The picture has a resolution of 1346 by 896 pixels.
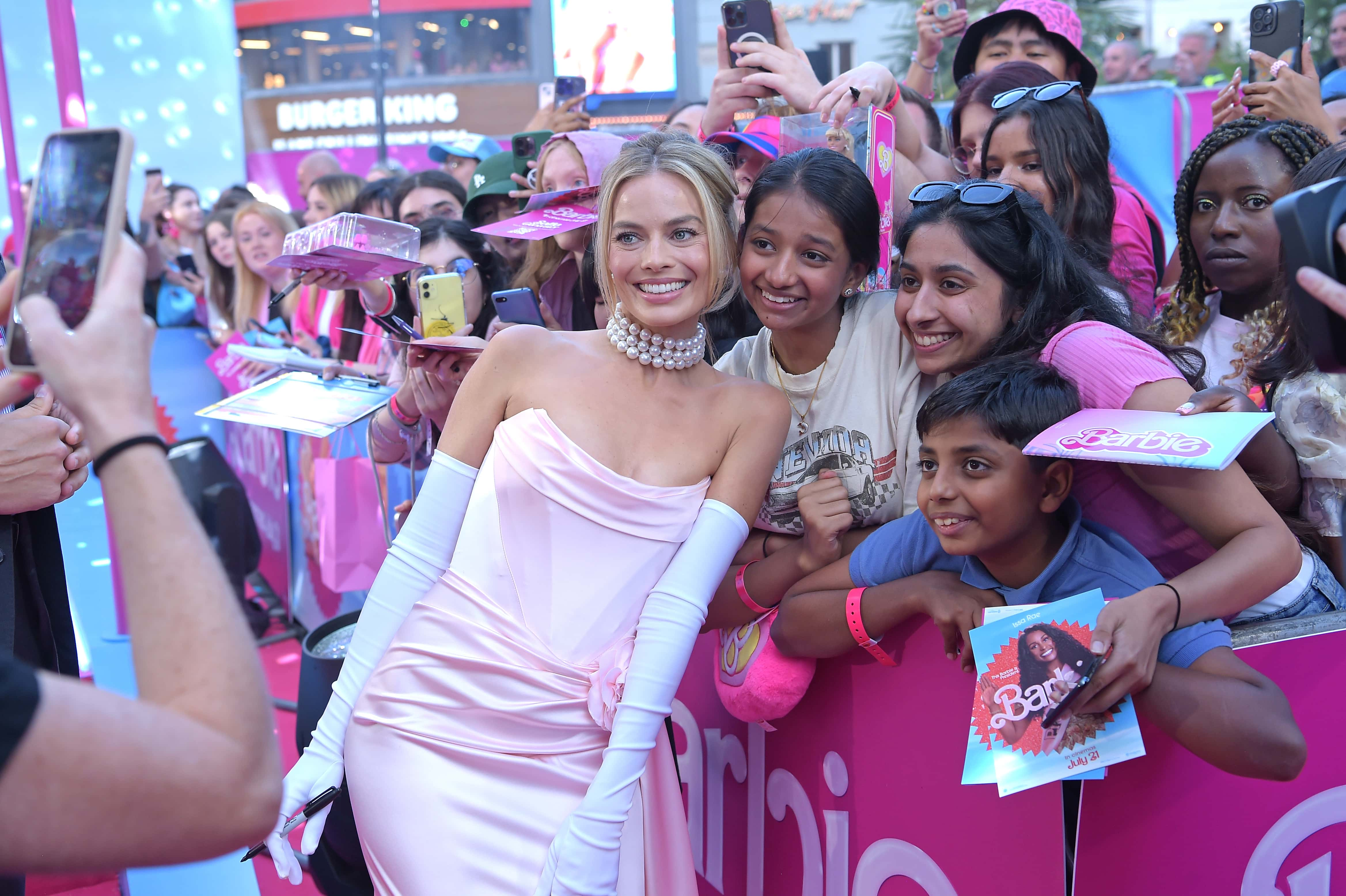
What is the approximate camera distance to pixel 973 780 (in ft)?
4.84

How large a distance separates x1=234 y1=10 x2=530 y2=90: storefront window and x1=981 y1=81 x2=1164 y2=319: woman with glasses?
18.2m

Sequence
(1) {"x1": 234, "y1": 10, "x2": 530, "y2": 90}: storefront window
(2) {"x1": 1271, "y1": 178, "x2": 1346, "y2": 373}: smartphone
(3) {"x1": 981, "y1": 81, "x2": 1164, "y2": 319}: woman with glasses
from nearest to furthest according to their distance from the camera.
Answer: (2) {"x1": 1271, "y1": 178, "x2": 1346, "y2": 373}: smartphone, (3) {"x1": 981, "y1": 81, "x2": 1164, "y2": 319}: woman with glasses, (1) {"x1": 234, "y1": 10, "x2": 530, "y2": 90}: storefront window

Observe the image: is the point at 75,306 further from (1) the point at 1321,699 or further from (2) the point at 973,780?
(1) the point at 1321,699

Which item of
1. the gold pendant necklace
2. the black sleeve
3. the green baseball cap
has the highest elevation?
the green baseball cap

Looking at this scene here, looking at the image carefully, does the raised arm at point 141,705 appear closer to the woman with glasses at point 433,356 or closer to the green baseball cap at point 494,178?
the woman with glasses at point 433,356

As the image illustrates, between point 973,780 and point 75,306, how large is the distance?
1300mm

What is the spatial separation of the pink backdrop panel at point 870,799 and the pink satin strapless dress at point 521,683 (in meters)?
0.26

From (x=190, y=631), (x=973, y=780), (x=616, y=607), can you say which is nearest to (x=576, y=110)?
(x=616, y=607)

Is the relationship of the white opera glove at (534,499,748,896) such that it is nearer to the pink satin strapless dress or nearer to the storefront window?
the pink satin strapless dress

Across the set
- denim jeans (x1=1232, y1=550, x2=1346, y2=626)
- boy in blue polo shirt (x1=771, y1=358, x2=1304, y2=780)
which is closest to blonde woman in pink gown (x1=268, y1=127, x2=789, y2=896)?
boy in blue polo shirt (x1=771, y1=358, x2=1304, y2=780)

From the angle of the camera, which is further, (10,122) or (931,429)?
(10,122)

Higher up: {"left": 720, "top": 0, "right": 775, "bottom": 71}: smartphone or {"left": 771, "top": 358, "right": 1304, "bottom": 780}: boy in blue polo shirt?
{"left": 720, "top": 0, "right": 775, "bottom": 71}: smartphone

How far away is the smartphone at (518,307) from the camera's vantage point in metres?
2.63

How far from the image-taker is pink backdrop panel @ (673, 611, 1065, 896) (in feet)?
5.41
